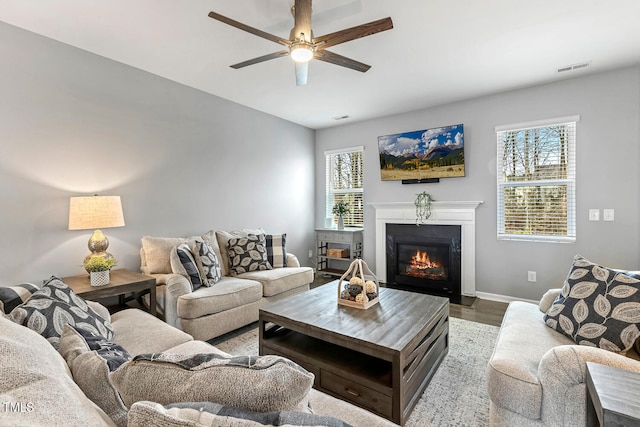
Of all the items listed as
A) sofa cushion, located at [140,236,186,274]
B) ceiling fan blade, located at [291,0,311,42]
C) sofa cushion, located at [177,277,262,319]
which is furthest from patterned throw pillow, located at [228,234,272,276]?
ceiling fan blade, located at [291,0,311,42]

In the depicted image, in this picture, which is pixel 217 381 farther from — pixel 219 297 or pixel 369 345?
pixel 219 297

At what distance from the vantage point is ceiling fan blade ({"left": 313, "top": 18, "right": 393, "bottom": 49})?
72.2 inches

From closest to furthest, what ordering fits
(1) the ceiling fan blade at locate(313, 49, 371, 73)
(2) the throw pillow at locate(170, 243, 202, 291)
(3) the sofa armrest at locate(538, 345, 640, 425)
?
(3) the sofa armrest at locate(538, 345, 640, 425), (1) the ceiling fan blade at locate(313, 49, 371, 73), (2) the throw pillow at locate(170, 243, 202, 291)

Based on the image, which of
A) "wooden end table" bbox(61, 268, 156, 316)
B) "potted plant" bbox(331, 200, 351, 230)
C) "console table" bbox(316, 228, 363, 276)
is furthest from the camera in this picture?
"potted plant" bbox(331, 200, 351, 230)

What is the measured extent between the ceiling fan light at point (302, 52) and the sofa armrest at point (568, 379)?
221cm

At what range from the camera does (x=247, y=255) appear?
359 centimetres

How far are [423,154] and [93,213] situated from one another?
3.97m

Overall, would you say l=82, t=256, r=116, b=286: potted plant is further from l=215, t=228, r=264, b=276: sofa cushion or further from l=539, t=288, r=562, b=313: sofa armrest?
l=539, t=288, r=562, b=313: sofa armrest

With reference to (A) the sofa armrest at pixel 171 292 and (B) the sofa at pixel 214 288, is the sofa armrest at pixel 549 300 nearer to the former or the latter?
(B) the sofa at pixel 214 288

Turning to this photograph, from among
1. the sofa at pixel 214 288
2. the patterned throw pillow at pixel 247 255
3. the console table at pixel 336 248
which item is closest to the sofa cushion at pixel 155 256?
the sofa at pixel 214 288

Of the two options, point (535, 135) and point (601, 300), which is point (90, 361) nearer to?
point (601, 300)

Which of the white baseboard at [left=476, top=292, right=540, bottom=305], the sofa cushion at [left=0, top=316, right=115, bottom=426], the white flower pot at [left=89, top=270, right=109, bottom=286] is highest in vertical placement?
the sofa cushion at [left=0, top=316, right=115, bottom=426]

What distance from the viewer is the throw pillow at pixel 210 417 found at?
0.55 metres

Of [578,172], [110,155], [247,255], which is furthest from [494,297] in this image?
[110,155]
